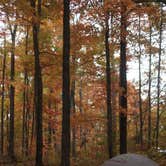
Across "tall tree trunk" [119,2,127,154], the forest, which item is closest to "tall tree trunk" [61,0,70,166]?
the forest

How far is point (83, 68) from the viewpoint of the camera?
21094mm

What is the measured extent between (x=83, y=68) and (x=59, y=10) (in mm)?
6525

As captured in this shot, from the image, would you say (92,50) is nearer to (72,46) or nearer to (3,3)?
(72,46)

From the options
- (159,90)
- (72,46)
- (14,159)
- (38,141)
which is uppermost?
(72,46)

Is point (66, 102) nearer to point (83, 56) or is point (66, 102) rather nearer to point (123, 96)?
point (123, 96)

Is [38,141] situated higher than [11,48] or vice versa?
[11,48]

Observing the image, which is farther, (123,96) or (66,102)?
(123,96)

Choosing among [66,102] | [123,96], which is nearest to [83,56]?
[123,96]

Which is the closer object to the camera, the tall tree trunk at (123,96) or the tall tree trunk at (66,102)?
the tall tree trunk at (66,102)

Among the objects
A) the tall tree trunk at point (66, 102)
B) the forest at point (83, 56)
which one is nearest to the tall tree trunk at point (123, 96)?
the forest at point (83, 56)

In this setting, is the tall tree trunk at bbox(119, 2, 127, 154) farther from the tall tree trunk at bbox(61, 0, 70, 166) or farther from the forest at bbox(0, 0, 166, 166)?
the tall tree trunk at bbox(61, 0, 70, 166)

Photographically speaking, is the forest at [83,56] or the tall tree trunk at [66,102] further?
the forest at [83,56]

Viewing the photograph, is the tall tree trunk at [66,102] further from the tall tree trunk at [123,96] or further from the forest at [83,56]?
the tall tree trunk at [123,96]

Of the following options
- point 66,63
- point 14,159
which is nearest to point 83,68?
point 14,159
